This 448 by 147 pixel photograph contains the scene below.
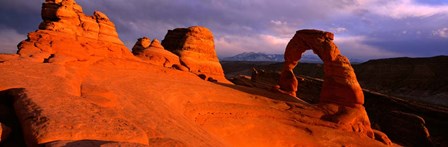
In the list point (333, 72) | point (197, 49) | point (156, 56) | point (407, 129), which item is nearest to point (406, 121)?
point (407, 129)

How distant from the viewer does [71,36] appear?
15.0 m

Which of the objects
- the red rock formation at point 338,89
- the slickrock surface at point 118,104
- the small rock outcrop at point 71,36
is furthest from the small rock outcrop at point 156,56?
the red rock formation at point 338,89

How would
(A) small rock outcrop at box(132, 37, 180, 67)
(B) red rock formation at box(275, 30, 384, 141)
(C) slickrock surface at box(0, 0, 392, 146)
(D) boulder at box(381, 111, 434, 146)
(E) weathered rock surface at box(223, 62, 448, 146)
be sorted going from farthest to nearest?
1. (A) small rock outcrop at box(132, 37, 180, 67)
2. (E) weathered rock surface at box(223, 62, 448, 146)
3. (D) boulder at box(381, 111, 434, 146)
4. (B) red rock formation at box(275, 30, 384, 141)
5. (C) slickrock surface at box(0, 0, 392, 146)

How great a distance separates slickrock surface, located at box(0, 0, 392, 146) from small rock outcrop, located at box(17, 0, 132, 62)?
0.05 m

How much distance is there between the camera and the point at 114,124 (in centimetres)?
450

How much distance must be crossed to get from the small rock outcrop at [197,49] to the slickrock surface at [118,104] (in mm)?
8890

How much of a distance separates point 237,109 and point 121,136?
31.0 ft

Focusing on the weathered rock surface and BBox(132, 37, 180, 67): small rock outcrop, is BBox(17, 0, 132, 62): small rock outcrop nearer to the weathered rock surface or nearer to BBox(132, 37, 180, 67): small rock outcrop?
BBox(132, 37, 180, 67): small rock outcrop

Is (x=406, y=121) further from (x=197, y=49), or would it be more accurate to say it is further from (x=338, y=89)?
(x=197, y=49)

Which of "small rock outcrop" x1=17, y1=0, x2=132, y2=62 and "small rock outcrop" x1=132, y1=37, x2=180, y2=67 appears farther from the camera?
"small rock outcrop" x1=132, y1=37, x2=180, y2=67

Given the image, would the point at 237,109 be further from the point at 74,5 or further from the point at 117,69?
the point at 74,5

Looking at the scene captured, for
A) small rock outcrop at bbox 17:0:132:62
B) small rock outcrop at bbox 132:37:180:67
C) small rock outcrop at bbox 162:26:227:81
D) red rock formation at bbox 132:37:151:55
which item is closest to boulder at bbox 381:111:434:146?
small rock outcrop at bbox 162:26:227:81

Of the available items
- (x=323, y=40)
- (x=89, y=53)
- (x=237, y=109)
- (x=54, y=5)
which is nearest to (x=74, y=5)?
(x=54, y=5)

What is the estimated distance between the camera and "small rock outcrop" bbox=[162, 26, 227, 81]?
2709 cm
